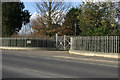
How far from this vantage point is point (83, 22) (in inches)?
1292

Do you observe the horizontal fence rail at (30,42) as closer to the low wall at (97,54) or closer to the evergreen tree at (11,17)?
the low wall at (97,54)

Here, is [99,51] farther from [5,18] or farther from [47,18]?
[5,18]

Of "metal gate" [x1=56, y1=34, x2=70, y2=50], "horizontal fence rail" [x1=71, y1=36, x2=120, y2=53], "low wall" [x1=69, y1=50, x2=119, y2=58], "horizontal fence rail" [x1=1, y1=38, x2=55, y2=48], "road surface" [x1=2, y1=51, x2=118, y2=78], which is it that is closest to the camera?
"road surface" [x1=2, y1=51, x2=118, y2=78]

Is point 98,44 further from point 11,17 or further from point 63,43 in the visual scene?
point 11,17

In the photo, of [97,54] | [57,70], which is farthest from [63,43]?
[57,70]

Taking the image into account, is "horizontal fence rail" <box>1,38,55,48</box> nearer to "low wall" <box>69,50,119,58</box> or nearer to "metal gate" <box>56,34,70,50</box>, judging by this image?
"metal gate" <box>56,34,70,50</box>

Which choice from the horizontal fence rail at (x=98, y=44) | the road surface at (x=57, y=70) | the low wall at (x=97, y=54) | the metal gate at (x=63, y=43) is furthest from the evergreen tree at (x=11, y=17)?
the road surface at (x=57, y=70)

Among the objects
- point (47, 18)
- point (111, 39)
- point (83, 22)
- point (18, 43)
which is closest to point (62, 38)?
point (83, 22)

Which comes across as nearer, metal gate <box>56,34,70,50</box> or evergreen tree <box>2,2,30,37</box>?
metal gate <box>56,34,70,50</box>

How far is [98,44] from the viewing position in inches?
809

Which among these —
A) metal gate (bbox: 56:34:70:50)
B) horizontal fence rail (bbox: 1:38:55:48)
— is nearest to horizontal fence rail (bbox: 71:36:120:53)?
metal gate (bbox: 56:34:70:50)

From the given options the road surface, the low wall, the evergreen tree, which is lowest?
the road surface

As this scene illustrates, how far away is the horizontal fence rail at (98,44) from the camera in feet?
62.6

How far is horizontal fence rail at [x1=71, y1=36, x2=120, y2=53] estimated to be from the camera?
19.1 metres
